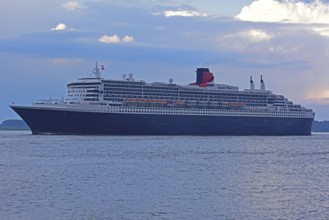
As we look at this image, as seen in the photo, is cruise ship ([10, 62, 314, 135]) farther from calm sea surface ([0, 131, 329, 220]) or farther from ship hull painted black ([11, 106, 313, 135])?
calm sea surface ([0, 131, 329, 220])

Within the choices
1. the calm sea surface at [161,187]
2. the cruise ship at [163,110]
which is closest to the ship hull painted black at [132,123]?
the cruise ship at [163,110]

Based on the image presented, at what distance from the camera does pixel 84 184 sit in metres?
32.9

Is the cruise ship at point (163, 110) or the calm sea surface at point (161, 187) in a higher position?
the cruise ship at point (163, 110)

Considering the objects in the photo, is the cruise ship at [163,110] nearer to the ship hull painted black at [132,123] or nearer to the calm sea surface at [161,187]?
the ship hull painted black at [132,123]

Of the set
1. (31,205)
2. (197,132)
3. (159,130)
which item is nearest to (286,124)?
(197,132)

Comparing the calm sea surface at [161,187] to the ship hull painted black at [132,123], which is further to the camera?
the ship hull painted black at [132,123]

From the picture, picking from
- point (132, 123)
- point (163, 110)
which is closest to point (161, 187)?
point (132, 123)

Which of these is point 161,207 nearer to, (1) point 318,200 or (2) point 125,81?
(1) point 318,200

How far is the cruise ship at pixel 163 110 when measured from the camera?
84.6 m

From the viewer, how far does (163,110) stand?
91500 mm

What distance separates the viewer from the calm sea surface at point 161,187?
2488 centimetres

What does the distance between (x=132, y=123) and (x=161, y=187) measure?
55533 millimetres

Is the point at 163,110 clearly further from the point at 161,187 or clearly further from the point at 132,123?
the point at 161,187

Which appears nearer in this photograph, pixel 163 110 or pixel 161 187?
pixel 161 187
